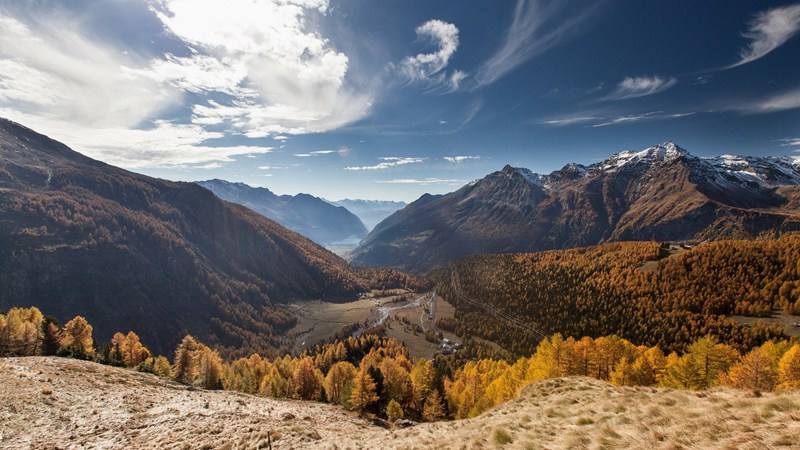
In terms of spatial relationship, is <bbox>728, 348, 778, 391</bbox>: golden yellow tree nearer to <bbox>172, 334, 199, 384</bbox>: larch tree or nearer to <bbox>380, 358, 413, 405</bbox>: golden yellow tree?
<bbox>380, 358, 413, 405</bbox>: golden yellow tree

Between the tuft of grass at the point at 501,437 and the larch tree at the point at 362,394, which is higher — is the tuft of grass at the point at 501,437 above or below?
above

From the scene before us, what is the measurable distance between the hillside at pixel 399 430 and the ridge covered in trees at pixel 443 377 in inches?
1623

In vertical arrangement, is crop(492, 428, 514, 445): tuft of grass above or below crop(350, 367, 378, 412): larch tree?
above

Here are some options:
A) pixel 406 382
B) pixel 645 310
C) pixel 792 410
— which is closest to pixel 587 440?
pixel 792 410

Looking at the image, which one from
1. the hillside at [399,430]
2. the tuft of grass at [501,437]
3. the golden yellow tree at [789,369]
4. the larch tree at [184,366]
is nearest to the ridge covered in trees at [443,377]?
the golden yellow tree at [789,369]

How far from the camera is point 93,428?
3622 centimetres

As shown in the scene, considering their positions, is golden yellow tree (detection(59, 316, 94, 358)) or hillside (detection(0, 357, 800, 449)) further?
golden yellow tree (detection(59, 316, 94, 358))

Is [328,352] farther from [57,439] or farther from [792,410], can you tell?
[792,410]

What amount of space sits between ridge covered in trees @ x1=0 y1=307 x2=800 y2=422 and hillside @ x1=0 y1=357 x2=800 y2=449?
4122cm

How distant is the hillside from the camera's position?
18797 mm

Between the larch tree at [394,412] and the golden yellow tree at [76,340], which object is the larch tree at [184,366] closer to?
the golden yellow tree at [76,340]

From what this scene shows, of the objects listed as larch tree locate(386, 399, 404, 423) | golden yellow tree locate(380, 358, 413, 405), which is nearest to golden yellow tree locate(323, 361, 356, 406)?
golden yellow tree locate(380, 358, 413, 405)

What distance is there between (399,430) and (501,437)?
1507cm

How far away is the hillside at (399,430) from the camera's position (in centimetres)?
1880
